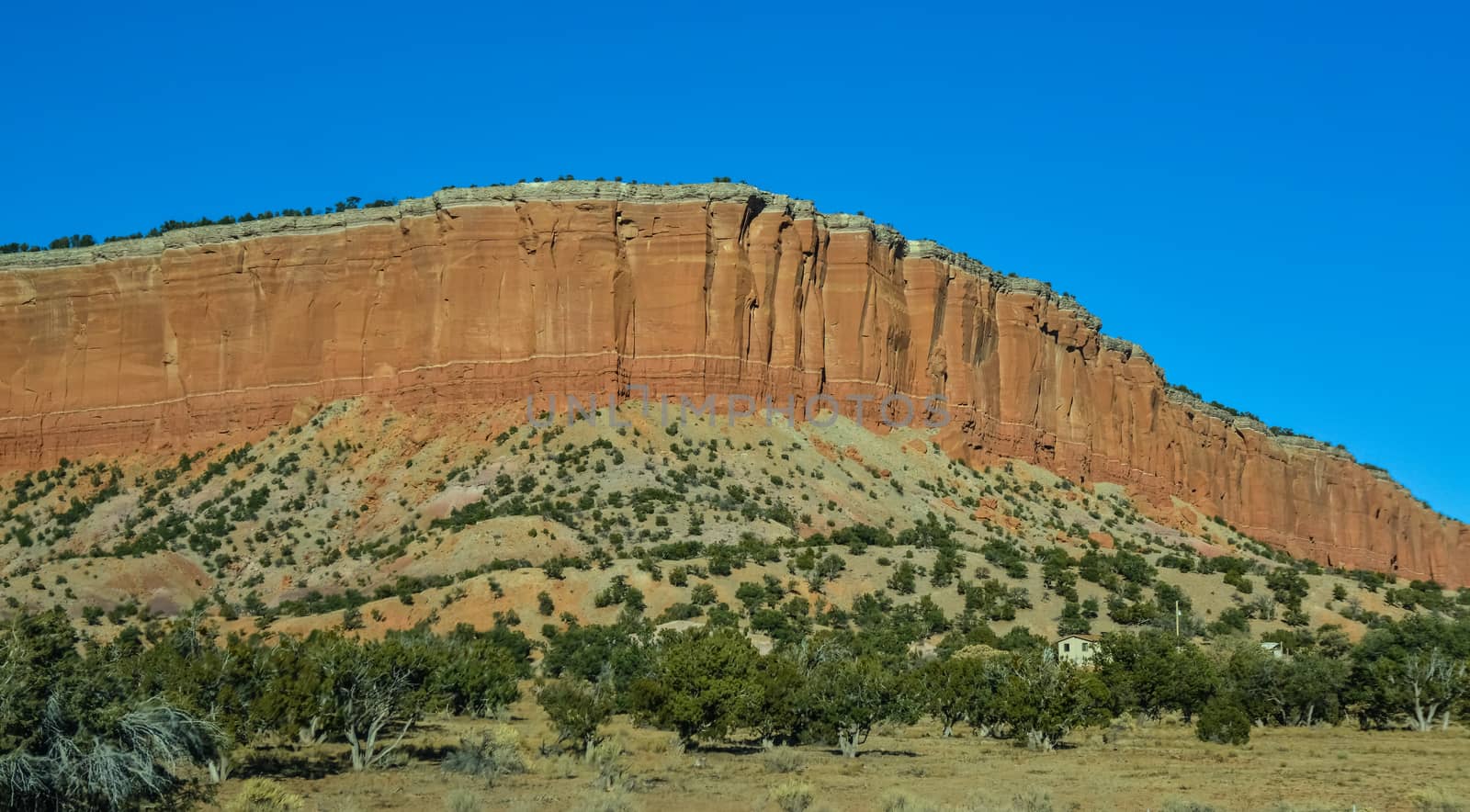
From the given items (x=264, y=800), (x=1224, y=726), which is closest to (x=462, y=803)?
(x=264, y=800)

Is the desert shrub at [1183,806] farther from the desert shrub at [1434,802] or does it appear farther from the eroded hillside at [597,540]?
the eroded hillside at [597,540]

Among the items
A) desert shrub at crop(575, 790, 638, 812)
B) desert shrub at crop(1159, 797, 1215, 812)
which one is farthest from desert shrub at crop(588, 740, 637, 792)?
desert shrub at crop(1159, 797, 1215, 812)

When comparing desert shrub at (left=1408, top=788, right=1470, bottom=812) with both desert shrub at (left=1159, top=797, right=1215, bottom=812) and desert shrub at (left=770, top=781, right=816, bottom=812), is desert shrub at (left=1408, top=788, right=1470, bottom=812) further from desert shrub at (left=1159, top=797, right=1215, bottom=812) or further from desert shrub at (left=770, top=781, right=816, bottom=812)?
desert shrub at (left=770, top=781, right=816, bottom=812)

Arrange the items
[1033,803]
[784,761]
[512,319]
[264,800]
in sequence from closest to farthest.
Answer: [264,800] → [1033,803] → [784,761] → [512,319]

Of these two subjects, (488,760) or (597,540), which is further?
(597,540)

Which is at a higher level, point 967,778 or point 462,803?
point 967,778

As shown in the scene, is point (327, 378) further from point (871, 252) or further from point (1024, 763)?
point (1024, 763)

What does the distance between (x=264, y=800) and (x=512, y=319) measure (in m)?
57.2

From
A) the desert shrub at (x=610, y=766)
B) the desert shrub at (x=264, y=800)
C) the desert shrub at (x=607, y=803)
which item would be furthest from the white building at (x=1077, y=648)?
the desert shrub at (x=264, y=800)

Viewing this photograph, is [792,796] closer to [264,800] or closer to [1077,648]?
[264,800]

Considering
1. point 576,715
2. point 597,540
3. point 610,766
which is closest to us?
point 610,766

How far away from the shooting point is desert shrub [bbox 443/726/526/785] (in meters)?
34.3

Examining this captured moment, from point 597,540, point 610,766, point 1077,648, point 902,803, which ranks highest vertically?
point 597,540

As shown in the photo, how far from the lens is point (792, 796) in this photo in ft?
96.0
